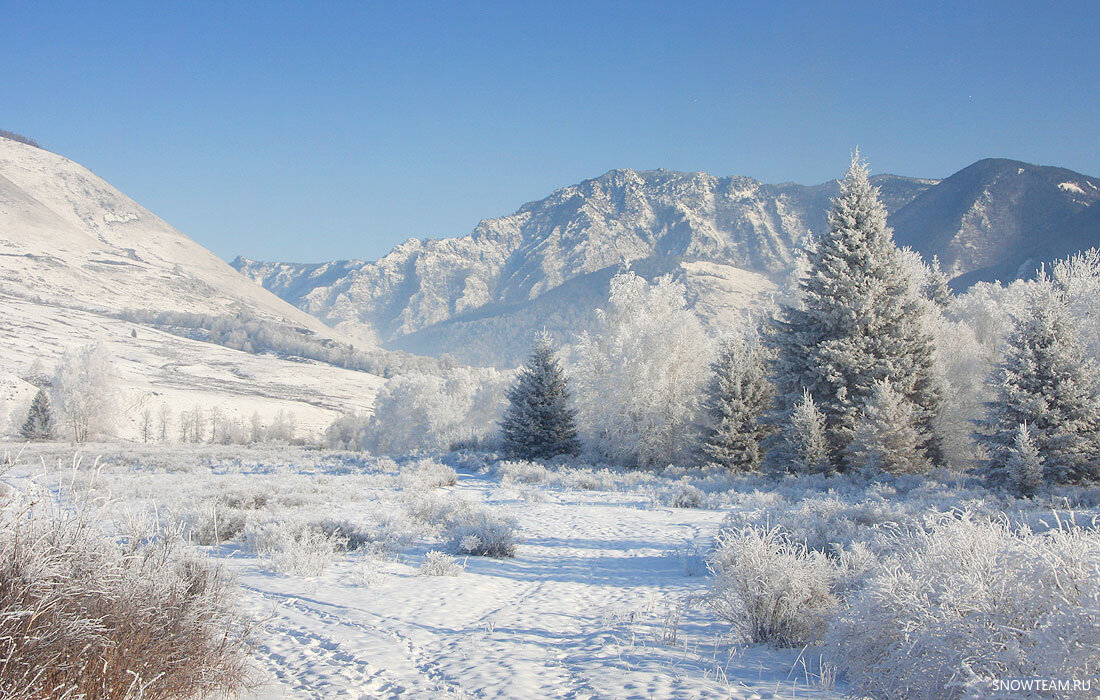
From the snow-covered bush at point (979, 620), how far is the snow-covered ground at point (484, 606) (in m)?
0.70

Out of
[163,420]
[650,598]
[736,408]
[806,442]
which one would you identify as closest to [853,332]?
[806,442]

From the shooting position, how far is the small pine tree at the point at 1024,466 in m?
13.5

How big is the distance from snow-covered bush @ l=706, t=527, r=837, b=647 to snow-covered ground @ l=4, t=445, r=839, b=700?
0.65ft

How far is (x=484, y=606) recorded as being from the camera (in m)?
6.71

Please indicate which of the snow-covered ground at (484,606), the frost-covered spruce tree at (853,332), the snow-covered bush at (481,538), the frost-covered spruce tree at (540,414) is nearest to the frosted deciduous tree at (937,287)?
the frost-covered spruce tree at (853,332)

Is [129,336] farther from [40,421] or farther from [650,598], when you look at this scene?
[650,598]

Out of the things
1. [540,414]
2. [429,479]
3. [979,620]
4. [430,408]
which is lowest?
[430,408]

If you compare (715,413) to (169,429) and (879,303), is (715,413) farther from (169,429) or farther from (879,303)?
(169,429)

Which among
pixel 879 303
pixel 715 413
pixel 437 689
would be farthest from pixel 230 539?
pixel 879 303

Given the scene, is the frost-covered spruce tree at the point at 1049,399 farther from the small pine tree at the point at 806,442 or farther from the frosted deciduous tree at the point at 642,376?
the frosted deciduous tree at the point at 642,376

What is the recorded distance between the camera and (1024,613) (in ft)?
10.1

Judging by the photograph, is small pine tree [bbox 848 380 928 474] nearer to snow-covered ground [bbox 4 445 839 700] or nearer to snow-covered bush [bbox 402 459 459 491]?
snow-covered ground [bbox 4 445 839 700]

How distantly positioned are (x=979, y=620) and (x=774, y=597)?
84.6 inches

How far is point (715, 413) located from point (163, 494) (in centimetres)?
1761
